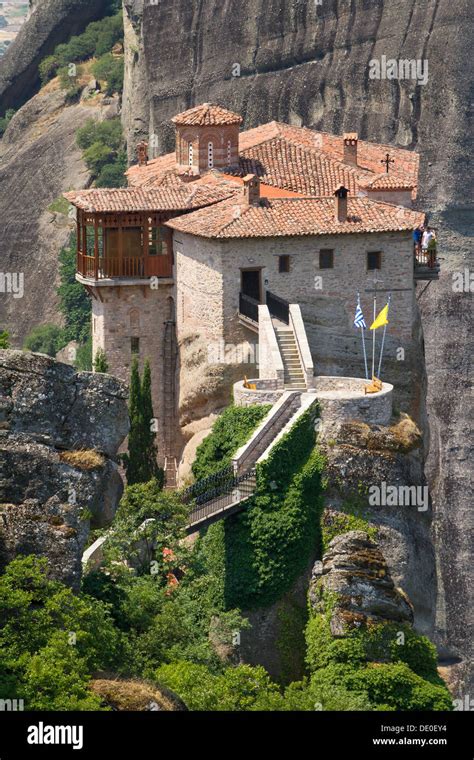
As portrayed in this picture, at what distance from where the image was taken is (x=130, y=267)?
262 ft

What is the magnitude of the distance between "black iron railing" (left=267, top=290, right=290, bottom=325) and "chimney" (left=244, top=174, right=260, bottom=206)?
2.87 metres

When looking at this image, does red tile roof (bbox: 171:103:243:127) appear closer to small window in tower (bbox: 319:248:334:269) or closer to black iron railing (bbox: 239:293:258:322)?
small window in tower (bbox: 319:248:334:269)

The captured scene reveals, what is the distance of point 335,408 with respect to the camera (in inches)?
2719

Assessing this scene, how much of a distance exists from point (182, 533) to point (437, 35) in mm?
50185

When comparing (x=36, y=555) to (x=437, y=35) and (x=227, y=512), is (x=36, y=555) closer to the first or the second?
(x=227, y=512)

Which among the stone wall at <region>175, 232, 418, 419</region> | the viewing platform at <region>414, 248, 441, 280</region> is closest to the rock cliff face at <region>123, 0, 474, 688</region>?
the viewing platform at <region>414, 248, 441, 280</region>

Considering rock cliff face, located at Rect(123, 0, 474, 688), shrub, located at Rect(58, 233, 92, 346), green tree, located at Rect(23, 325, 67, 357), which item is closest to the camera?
rock cliff face, located at Rect(123, 0, 474, 688)

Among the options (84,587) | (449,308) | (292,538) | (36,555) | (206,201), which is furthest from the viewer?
(449,308)

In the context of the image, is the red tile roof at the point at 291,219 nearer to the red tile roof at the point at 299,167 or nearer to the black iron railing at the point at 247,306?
the black iron railing at the point at 247,306

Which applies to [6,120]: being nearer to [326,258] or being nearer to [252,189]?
[252,189]

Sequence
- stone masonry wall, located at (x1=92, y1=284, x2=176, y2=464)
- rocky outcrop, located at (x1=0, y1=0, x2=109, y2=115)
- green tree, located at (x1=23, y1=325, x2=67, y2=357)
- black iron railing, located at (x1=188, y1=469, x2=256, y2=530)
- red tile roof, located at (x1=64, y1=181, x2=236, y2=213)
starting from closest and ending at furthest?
1. black iron railing, located at (x1=188, y1=469, x2=256, y2=530)
2. red tile roof, located at (x1=64, y1=181, x2=236, y2=213)
3. stone masonry wall, located at (x1=92, y1=284, x2=176, y2=464)
4. green tree, located at (x1=23, y1=325, x2=67, y2=357)
5. rocky outcrop, located at (x1=0, y1=0, x2=109, y2=115)

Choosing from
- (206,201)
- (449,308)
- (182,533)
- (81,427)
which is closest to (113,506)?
(81,427)

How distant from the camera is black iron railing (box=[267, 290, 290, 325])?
75.1 metres

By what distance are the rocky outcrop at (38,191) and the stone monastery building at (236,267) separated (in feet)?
168
